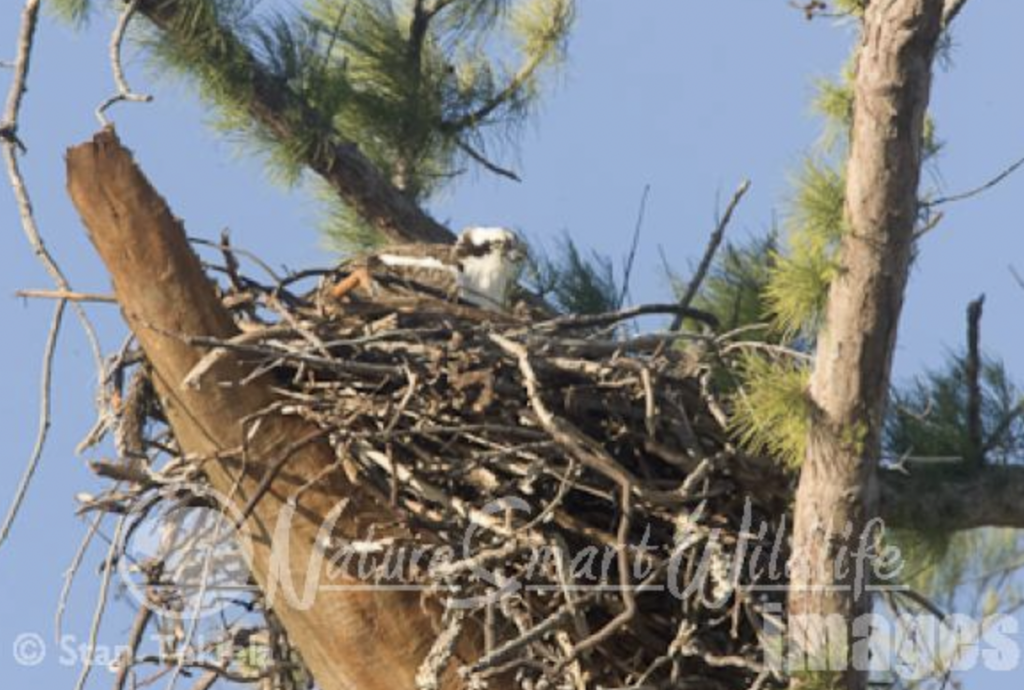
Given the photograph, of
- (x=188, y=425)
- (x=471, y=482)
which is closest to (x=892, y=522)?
(x=471, y=482)

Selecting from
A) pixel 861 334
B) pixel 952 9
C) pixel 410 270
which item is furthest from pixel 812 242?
pixel 410 270

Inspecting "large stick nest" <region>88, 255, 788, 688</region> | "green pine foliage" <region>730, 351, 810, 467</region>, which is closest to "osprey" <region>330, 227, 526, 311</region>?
"large stick nest" <region>88, 255, 788, 688</region>

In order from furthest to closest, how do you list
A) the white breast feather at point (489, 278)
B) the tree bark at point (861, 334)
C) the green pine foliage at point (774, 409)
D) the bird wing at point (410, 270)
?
the white breast feather at point (489, 278)
the bird wing at point (410, 270)
the green pine foliage at point (774, 409)
the tree bark at point (861, 334)

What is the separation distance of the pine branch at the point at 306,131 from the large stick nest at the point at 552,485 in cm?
109

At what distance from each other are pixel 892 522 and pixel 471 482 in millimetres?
900

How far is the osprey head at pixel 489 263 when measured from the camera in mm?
6090

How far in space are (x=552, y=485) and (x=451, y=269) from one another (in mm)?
1365

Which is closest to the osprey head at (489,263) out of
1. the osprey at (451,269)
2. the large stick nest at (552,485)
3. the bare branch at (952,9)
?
the osprey at (451,269)

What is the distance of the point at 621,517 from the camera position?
184 inches

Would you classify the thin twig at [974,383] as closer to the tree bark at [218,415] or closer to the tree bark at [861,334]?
the tree bark at [861,334]

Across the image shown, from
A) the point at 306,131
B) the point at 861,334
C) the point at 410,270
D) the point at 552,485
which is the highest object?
the point at 306,131

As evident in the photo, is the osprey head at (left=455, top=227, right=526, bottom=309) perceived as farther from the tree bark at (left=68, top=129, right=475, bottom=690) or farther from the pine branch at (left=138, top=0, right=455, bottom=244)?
the tree bark at (left=68, top=129, right=475, bottom=690)

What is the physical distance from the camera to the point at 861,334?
423 cm

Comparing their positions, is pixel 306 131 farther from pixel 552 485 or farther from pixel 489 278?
pixel 552 485
